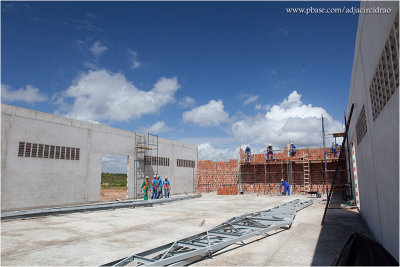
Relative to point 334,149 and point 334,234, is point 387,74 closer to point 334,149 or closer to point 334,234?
point 334,234

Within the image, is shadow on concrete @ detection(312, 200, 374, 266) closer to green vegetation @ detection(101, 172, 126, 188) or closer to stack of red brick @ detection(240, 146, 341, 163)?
stack of red brick @ detection(240, 146, 341, 163)

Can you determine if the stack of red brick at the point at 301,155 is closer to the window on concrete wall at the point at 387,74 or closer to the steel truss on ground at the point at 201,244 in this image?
the steel truss on ground at the point at 201,244

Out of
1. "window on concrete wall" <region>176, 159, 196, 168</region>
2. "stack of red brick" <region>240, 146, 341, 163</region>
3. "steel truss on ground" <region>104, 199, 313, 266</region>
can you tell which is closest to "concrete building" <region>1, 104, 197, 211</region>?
"window on concrete wall" <region>176, 159, 196, 168</region>

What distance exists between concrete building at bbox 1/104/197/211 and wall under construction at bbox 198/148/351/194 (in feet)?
28.6

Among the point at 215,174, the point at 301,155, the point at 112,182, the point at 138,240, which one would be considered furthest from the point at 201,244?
the point at 112,182

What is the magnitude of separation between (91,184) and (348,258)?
53.3ft

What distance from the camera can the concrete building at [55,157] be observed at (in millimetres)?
12984

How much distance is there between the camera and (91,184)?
17.0m

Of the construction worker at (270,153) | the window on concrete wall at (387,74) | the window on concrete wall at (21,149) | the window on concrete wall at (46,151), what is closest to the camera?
the window on concrete wall at (387,74)

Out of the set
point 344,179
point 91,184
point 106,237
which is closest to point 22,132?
point 91,184

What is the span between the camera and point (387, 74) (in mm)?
3846

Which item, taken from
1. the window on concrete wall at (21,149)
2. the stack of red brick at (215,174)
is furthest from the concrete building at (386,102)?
the stack of red brick at (215,174)

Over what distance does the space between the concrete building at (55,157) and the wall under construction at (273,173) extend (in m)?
8.71

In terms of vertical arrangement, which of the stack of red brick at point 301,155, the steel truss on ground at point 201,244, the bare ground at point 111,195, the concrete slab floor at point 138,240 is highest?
the stack of red brick at point 301,155
